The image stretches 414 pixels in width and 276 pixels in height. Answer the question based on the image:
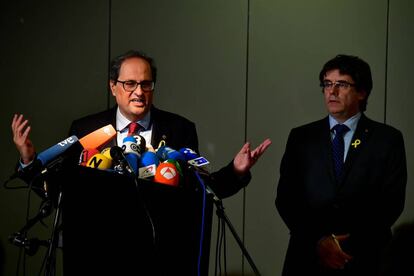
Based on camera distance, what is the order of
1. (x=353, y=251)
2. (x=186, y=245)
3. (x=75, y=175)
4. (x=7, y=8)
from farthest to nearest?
1. (x=7, y=8)
2. (x=353, y=251)
3. (x=186, y=245)
4. (x=75, y=175)

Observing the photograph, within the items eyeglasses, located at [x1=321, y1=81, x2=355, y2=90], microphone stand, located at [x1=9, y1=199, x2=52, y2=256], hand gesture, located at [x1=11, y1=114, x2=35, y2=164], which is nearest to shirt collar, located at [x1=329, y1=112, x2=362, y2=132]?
eyeglasses, located at [x1=321, y1=81, x2=355, y2=90]

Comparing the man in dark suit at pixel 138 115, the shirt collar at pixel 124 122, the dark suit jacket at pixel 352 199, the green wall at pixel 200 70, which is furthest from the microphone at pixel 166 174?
the green wall at pixel 200 70

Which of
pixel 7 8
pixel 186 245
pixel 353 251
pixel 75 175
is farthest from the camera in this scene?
pixel 7 8

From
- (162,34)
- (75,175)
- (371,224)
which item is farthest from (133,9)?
(75,175)

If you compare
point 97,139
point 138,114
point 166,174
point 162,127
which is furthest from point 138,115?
point 166,174

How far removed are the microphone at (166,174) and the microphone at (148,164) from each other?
0.04 m

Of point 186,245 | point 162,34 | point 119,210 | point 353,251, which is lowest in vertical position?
point 353,251

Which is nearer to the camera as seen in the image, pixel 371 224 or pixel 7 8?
pixel 371 224

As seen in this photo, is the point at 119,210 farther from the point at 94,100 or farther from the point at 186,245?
the point at 94,100

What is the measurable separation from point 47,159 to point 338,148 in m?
A: 1.62

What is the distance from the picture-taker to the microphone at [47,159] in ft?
5.85

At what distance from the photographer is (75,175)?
1.73 metres

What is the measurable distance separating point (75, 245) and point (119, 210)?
0.18 m

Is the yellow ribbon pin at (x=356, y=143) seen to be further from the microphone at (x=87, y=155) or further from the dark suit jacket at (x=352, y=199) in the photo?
the microphone at (x=87, y=155)
